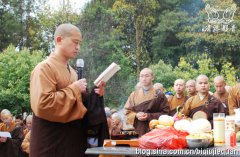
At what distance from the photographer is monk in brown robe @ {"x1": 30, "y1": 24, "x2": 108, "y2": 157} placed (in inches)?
127

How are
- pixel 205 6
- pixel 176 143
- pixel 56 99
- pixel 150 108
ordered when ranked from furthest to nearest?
pixel 205 6
pixel 150 108
pixel 56 99
pixel 176 143

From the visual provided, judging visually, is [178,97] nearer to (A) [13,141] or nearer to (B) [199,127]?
(A) [13,141]

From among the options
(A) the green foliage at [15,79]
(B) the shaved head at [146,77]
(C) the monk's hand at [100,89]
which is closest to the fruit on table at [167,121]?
(C) the monk's hand at [100,89]

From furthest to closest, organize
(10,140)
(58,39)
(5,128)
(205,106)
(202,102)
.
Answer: (5,128)
(10,140)
(202,102)
(205,106)
(58,39)

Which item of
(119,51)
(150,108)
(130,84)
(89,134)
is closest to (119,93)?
(130,84)

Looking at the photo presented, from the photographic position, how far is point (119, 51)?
24500 millimetres

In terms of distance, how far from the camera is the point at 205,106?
5.82 m

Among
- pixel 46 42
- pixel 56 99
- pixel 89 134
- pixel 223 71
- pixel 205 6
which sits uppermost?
pixel 205 6

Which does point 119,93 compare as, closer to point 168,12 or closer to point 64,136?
point 168,12

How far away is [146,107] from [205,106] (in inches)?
30.0

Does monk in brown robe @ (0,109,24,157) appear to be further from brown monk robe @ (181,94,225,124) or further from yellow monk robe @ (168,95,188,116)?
brown monk robe @ (181,94,225,124)

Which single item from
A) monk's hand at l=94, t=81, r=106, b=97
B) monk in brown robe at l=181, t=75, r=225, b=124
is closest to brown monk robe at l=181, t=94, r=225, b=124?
monk in brown robe at l=181, t=75, r=225, b=124

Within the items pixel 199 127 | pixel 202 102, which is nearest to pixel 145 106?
pixel 202 102

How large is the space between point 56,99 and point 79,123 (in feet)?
1.16
